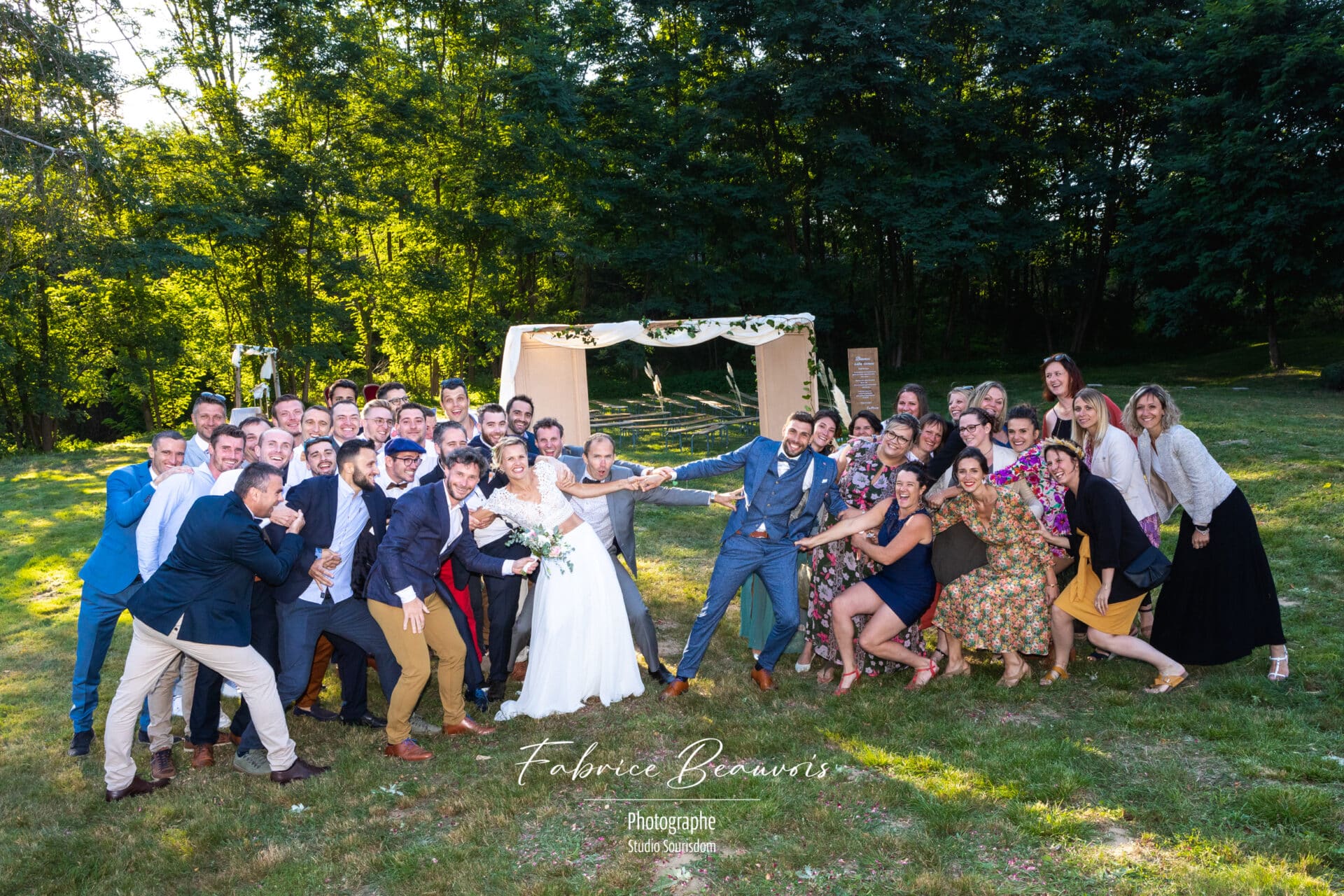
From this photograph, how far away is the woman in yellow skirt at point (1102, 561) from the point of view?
5387mm

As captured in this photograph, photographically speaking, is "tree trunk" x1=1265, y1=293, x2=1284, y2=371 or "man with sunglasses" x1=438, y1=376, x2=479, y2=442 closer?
"man with sunglasses" x1=438, y1=376, x2=479, y2=442

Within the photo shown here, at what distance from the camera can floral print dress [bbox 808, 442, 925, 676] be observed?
5941 millimetres

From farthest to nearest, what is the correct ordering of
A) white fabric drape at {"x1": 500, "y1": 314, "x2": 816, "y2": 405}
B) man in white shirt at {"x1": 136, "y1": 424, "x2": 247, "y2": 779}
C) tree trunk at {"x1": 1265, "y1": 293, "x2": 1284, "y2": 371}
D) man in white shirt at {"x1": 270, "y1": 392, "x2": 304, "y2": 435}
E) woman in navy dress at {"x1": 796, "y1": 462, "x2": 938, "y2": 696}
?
1. tree trunk at {"x1": 1265, "y1": 293, "x2": 1284, "y2": 371}
2. white fabric drape at {"x1": 500, "y1": 314, "x2": 816, "y2": 405}
3. man in white shirt at {"x1": 270, "y1": 392, "x2": 304, "y2": 435}
4. woman in navy dress at {"x1": 796, "y1": 462, "x2": 938, "y2": 696}
5. man in white shirt at {"x1": 136, "y1": 424, "x2": 247, "y2": 779}

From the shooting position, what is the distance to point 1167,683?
17.9ft

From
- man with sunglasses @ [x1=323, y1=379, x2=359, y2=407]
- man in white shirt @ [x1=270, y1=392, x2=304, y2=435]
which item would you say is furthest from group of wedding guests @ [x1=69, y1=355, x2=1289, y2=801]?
man with sunglasses @ [x1=323, y1=379, x2=359, y2=407]

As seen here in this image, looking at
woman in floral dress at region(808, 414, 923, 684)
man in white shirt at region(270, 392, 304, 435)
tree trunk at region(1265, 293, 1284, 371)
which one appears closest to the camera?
woman in floral dress at region(808, 414, 923, 684)

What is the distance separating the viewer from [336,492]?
514cm

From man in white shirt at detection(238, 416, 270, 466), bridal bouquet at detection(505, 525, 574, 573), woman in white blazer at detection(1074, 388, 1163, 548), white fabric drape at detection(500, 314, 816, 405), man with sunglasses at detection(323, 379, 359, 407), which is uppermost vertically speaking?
white fabric drape at detection(500, 314, 816, 405)


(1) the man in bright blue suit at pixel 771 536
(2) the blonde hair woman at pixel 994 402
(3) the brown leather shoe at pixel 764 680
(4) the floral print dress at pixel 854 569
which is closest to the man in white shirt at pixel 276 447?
(1) the man in bright blue suit at pixel 771 536

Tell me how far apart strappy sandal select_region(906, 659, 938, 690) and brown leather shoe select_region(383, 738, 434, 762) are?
120 inches

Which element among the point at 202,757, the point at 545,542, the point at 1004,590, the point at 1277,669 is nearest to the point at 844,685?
the point at 1004,590

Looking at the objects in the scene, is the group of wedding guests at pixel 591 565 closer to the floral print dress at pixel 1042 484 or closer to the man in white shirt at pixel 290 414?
the floral print dress at pixel 1042 484

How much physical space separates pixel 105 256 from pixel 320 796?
58.7 feet

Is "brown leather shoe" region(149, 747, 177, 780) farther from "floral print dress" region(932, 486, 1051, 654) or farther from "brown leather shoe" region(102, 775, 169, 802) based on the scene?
"floral print dress" region(932, 486, 1051, 654)
